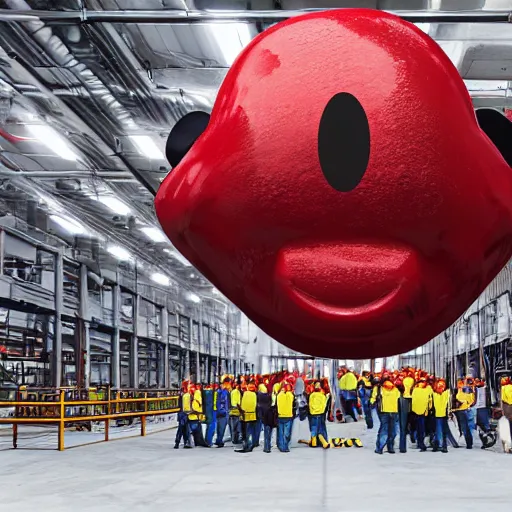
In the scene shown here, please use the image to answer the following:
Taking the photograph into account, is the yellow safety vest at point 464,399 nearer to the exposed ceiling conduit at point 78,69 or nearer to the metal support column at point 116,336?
the exposed ceiling conduit at point 78,69

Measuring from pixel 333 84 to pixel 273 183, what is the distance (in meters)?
0.13

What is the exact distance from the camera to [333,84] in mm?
892

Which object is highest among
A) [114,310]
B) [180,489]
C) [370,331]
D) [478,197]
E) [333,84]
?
[114,310]

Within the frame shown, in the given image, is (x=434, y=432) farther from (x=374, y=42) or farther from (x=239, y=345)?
(x=239, y=345)

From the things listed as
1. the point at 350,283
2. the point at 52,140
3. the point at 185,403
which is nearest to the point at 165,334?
the point at 185,403

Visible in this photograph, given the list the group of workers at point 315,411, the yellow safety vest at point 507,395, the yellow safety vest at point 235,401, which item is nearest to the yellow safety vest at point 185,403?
the group of workers at point 315,411

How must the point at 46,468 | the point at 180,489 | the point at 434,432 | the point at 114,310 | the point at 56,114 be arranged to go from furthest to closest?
the point at 114,310, the point at 434,432, the point at 46,468, the point at 180,489, the point at 56,114

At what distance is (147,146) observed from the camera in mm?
9719

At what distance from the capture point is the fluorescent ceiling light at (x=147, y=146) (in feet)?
31.0

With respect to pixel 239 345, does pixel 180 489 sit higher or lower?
lower

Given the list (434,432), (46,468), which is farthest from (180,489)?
(434,432)

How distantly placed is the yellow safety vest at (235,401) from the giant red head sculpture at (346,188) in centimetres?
1528

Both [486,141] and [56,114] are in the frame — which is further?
[56,114]

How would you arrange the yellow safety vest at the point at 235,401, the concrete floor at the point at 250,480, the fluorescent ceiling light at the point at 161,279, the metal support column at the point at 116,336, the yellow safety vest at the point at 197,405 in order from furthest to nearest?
the fluorescent ceiling light at the point at 161,279 → the metal support column at the point at 116,336 → the yellow safety vest at the point at 235,401 → the yellow safety vest at the point at 197,405 → the concrete floor at the point at 250,480
